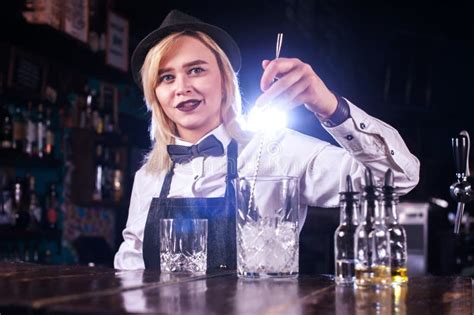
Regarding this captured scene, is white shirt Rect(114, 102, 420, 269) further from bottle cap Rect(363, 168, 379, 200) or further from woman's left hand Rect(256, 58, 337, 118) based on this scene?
bottle cap Rect(363, 168, 379, 200)

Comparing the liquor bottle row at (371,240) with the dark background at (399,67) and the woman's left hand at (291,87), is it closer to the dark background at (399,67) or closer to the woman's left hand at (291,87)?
the woman's left hand at (291,87)

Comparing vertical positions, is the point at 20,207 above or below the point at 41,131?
below

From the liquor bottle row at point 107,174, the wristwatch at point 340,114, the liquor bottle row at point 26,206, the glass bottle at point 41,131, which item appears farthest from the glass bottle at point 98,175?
the wristwatch at point 340,114

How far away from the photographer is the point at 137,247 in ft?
8.19

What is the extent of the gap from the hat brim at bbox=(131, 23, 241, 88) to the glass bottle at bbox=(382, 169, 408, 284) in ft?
4.69

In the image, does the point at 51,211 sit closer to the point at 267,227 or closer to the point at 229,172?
the point at 229,172

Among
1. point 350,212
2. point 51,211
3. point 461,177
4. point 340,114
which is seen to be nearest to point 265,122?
point 340,114

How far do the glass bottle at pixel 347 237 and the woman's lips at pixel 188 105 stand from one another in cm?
123

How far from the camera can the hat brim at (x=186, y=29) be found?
2584 millimetres

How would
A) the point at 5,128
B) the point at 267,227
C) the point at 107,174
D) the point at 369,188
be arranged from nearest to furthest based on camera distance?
1. the point at 369,188
2. the point at 267,227
3. the point at 5,128
4. the point at 107,174

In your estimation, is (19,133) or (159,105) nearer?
(159,105)

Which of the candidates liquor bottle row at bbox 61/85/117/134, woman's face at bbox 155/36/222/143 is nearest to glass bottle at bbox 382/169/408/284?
woman's face at bbox 155/36/222/143

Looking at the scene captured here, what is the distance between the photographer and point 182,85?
2.51 meters

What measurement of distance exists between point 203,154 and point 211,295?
137 centimetres
